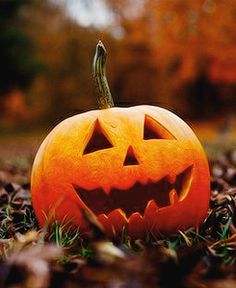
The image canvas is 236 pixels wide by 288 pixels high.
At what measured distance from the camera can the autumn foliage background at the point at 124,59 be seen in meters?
21.7

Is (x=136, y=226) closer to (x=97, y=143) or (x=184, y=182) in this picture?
(x=184, y=182)

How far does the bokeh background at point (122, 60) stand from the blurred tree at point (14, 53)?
1.4 inches

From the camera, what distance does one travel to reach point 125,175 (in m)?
2.51

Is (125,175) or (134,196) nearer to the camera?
(125,175)

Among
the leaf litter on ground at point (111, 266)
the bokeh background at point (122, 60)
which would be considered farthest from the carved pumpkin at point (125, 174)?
the bokeh background at point (122, 60)

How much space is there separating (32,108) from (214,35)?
10754 mm

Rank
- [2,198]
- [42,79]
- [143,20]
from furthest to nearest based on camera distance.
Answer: [42,79]
[143,20]
[2,198]

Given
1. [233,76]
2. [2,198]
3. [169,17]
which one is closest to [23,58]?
[169,17]

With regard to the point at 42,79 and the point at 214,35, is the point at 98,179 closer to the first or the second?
the point at 214,35

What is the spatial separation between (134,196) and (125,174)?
18 centimetres

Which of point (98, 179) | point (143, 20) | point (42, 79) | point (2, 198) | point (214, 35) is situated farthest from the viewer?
point (42, 79)

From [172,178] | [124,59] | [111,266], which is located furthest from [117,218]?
[124,59]

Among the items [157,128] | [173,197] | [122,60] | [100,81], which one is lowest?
[122,60]

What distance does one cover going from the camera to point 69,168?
8.43 feet
